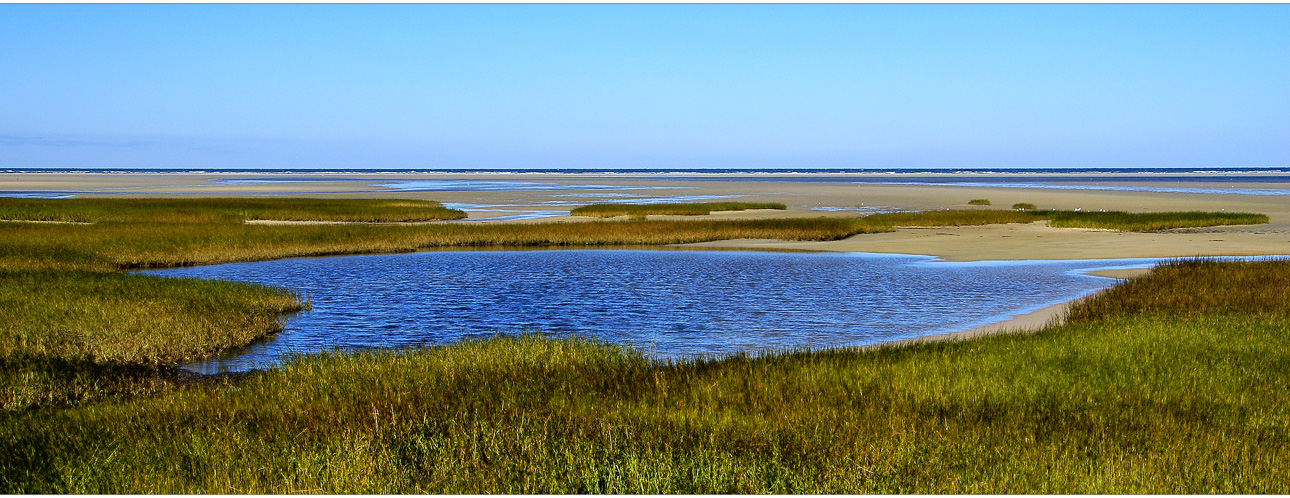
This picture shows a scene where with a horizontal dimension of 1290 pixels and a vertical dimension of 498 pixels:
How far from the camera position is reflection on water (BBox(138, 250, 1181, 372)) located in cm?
1669

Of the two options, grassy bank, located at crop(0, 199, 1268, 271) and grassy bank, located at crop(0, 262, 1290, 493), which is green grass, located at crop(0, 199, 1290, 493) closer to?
grassy bank, located at crop(0, 262, 1290, 493)

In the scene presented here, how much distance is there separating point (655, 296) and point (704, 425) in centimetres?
1336

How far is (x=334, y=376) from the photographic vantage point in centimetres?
1095

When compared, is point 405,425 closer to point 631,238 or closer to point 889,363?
point 889,363

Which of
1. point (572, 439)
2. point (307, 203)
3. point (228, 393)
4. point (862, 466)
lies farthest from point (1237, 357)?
point (307, 203)

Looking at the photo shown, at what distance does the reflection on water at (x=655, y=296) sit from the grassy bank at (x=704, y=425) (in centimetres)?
385

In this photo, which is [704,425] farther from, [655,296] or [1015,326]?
[655,296]

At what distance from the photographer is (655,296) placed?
865 inches

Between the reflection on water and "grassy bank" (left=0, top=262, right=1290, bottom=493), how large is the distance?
3848 millimetres

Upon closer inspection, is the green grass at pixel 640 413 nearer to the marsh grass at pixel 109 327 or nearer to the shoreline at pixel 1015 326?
the marsh grass at pixel 109 327

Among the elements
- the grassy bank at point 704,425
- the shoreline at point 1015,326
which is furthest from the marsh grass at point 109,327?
the shoreline at point 1015,326

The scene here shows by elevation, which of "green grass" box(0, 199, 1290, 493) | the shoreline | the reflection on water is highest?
"green grass" box(0, 199, 1290, 493)

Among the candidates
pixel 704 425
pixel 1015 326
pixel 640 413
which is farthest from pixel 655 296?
pixel 704 425

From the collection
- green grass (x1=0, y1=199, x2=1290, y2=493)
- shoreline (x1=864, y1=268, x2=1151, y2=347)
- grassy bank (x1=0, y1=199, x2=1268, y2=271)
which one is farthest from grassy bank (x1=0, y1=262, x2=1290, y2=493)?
grassy bank (x1=0, y1=199, x2=1268, y2=271)
